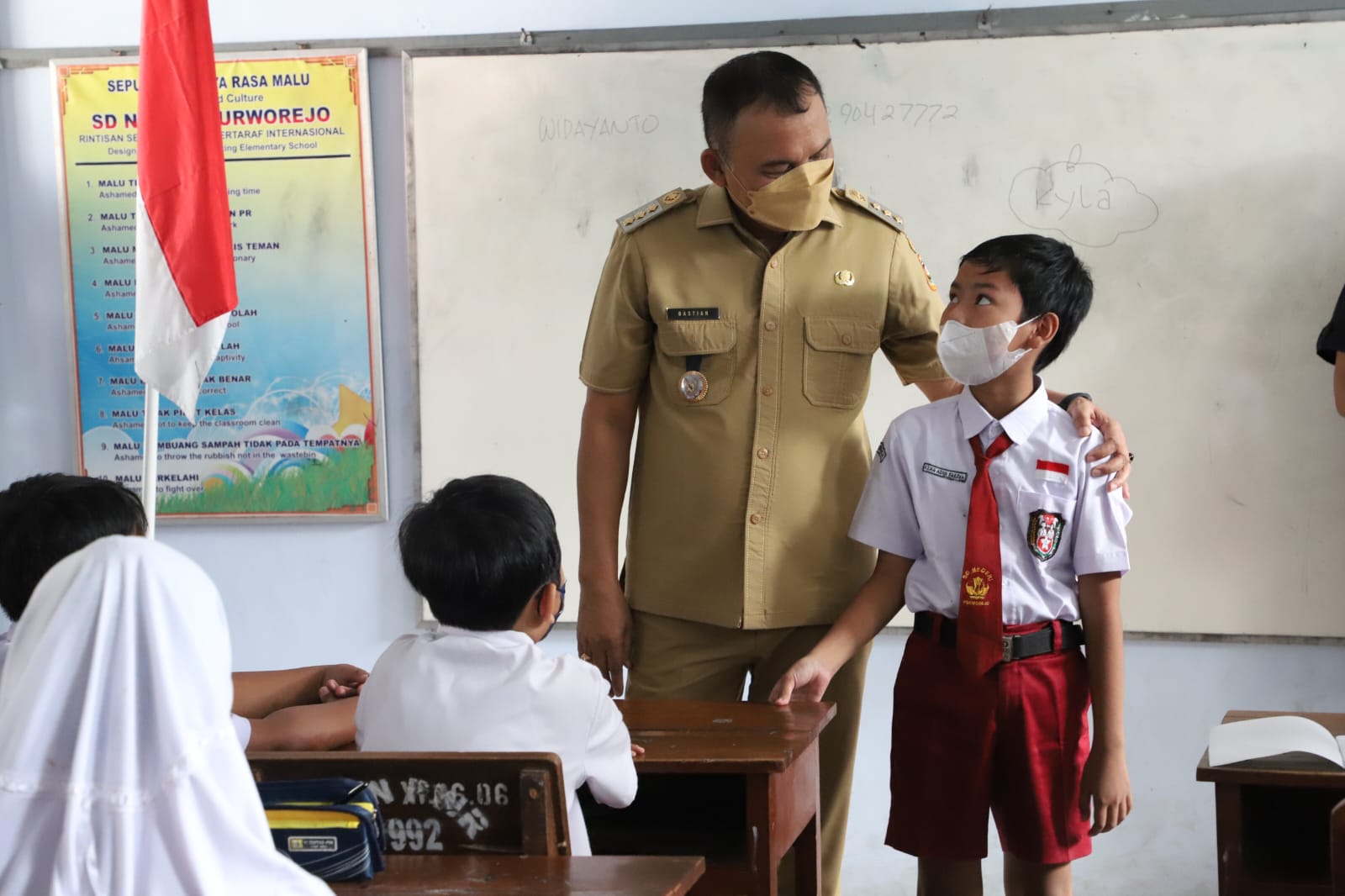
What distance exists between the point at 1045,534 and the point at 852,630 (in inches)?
13.0

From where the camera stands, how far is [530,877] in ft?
4.14

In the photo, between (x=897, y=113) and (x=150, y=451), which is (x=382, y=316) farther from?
(x=897, y=113)

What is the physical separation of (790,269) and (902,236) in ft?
0.76

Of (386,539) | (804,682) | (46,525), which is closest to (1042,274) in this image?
(804,682)

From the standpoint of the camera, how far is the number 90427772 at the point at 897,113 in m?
3.21

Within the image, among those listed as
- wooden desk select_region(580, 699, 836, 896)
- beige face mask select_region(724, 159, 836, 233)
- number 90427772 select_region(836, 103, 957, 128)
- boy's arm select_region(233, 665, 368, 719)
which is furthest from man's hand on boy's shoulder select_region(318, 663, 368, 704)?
number 90427772 select_region(836, 103, 957, 128)

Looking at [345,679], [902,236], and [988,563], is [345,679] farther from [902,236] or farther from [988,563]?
[902,236]

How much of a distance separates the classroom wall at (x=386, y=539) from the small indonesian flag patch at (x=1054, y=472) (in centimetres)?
126

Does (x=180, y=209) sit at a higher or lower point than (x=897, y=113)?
lower

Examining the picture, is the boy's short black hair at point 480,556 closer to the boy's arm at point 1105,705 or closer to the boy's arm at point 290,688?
the boy's arm at point 290,688

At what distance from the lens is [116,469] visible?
3637 millimetres

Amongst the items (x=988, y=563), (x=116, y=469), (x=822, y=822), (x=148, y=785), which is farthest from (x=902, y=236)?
(x=116, y=469)

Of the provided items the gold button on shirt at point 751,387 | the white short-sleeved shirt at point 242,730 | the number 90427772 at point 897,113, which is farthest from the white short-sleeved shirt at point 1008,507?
the number 90427772 at point 897,113

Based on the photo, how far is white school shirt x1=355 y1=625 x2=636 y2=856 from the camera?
1551mm
